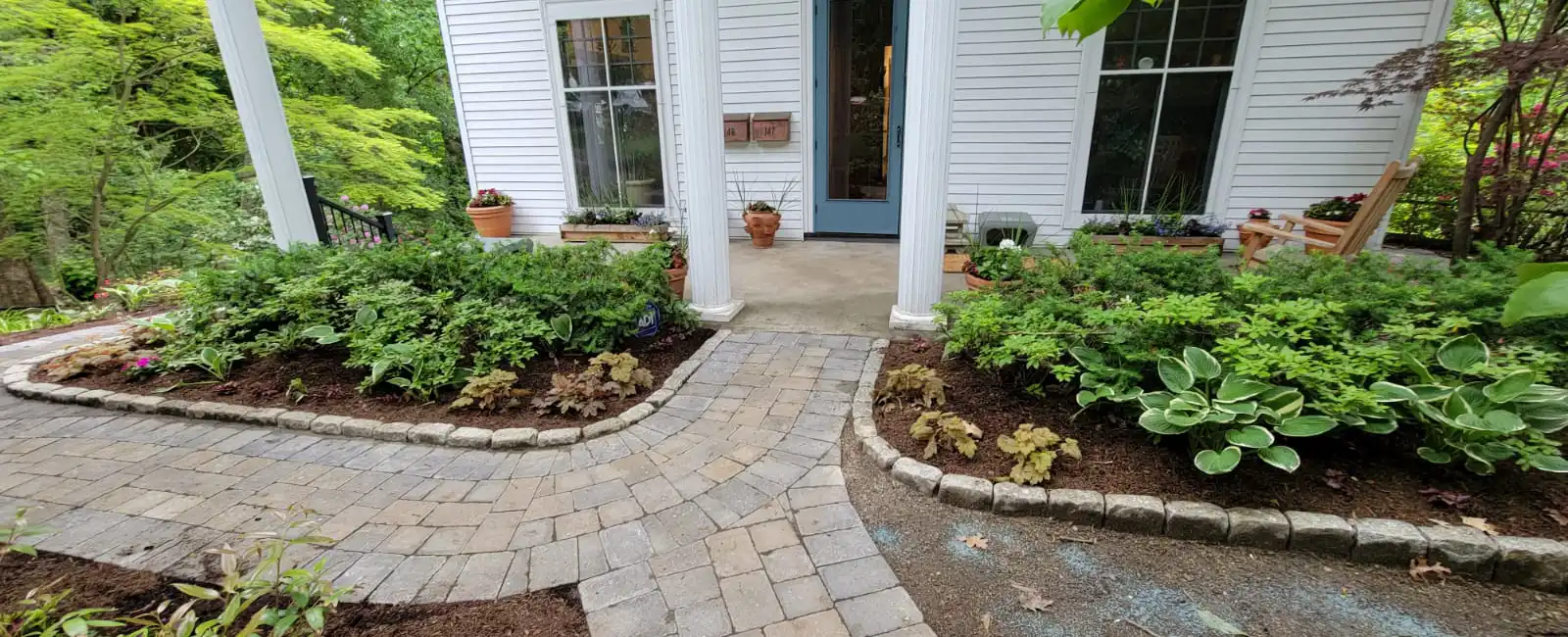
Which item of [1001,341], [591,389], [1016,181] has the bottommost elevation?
[591,389]

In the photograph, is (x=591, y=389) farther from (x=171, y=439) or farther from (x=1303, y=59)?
(x=1303, y=59)

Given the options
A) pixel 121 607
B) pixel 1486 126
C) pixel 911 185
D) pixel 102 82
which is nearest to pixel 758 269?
pixel 911 185

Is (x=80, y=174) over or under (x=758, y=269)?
over

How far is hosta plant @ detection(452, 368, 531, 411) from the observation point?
9.06 feet

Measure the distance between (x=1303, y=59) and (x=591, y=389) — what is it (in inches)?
229

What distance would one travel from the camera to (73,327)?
4.80 meters

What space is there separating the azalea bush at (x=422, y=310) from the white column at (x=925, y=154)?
134 cm

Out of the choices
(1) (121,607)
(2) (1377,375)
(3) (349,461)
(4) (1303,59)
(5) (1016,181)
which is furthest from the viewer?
(5) (1016,181)

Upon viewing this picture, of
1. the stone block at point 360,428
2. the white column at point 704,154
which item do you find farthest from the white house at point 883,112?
the stone block at point 360,428

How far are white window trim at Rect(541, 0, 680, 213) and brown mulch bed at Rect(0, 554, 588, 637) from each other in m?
4.92

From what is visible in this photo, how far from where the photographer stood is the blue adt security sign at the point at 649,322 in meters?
3.46

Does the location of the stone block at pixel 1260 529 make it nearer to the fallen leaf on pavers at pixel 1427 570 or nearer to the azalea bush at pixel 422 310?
the fallen leaf on pavers at pixel 1427 570

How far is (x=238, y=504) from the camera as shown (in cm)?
221

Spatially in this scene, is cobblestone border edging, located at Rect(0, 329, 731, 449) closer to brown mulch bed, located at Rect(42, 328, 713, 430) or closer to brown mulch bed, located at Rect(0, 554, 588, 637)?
brown mulch bed, located at Rect(42, 328, 713, 430)
